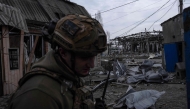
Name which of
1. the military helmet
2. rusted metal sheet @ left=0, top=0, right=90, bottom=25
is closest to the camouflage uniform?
the military helmet

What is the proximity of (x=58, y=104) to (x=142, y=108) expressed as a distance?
4.64 meters

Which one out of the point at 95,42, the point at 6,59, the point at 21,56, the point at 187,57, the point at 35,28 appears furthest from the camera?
the point at 35,28

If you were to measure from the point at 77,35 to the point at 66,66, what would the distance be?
253mm

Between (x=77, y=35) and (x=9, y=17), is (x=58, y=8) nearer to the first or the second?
(x=9, y=17)

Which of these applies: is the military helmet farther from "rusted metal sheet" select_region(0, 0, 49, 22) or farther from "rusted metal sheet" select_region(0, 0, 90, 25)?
"rusted metal sheet" select_region(0, 0, 49, 22)

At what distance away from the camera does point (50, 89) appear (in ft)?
3.90

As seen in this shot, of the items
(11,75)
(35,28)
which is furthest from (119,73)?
(11,75)

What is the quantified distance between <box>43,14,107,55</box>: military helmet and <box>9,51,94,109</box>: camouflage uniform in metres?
0.16

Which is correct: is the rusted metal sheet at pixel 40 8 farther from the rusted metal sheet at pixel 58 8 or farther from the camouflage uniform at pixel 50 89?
the camouflage uniform at pixel 50 89

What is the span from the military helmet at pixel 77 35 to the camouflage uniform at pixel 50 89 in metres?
0.16

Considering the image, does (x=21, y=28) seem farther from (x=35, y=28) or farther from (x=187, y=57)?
(x=187, y=57)

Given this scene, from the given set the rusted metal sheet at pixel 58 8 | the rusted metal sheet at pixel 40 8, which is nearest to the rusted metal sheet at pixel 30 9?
the rusted metal sheet at pixel 40 8

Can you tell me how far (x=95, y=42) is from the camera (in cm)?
146

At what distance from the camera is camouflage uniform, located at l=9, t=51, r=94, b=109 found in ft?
3.55
